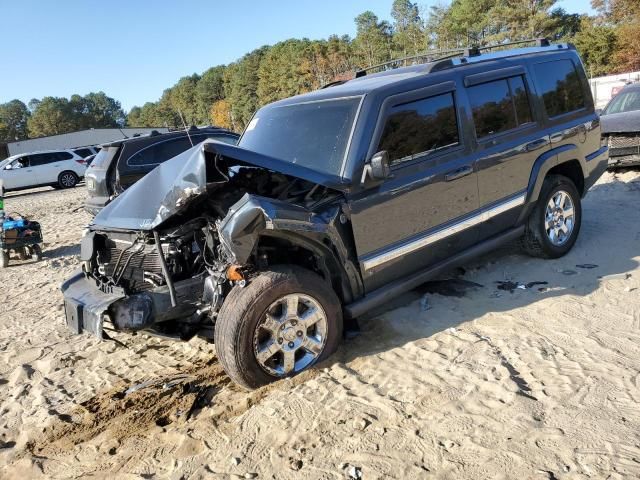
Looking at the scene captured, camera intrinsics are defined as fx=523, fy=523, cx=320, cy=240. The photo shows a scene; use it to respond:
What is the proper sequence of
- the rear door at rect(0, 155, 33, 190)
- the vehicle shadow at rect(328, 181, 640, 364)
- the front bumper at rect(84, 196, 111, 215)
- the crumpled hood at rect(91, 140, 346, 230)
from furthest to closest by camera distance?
the rear door at rect(0, 155, 33, 190), the front bumper at rect(84, 196, 111, 215), the vehicle shadow at rect(328, 181, 640, 364), the crumpled hood at rect(91, 140, 346, 230)

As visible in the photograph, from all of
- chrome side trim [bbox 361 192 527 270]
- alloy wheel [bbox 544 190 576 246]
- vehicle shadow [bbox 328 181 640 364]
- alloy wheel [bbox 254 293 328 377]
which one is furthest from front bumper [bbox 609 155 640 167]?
alloy wheel [bbox 254 293 328 377]

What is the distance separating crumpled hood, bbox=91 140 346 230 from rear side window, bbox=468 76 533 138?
167 cm

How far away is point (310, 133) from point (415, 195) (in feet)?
3.27

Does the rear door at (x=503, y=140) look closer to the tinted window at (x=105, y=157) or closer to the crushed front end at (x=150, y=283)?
the crushed front end at (x=150, y=283)

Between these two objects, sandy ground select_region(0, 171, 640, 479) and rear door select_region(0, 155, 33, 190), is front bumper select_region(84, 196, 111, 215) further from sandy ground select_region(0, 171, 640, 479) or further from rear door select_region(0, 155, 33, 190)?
rear door select_region(0, 155, 33, 190)

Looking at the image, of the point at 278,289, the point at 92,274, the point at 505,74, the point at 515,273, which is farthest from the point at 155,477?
the point at 505,74

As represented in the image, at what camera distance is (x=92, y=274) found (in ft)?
13.9

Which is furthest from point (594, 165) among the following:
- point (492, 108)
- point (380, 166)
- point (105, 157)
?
point (105, 157)

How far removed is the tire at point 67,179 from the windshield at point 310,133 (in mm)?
21369

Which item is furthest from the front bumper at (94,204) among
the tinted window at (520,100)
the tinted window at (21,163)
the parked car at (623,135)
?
the tinted window at (21,163)

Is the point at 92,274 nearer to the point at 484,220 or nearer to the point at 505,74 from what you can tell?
the point at 484,220

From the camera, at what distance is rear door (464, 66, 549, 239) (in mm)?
4574

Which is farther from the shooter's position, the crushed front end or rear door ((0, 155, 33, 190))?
rear door ((0, 155, 33, 190))

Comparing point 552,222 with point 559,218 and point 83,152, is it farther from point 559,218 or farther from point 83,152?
point 83,152
